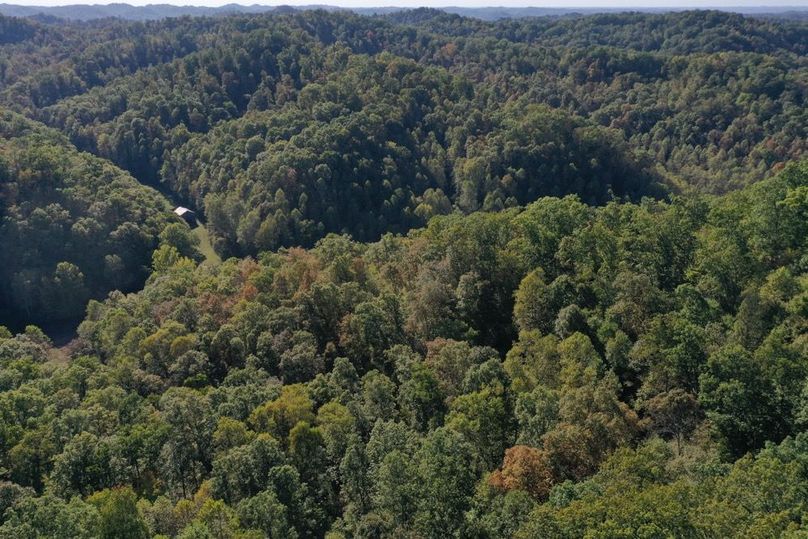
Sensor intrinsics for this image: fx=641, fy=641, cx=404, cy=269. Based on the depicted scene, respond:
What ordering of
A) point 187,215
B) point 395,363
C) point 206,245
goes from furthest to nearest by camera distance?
point 187,215
point 206,245
point 395,363

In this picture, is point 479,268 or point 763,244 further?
point 479,268

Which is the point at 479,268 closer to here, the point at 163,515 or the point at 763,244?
the point at 763,244

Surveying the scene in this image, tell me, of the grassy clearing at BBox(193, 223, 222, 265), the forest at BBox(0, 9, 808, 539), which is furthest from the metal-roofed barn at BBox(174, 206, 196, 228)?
the forest at BBox(0, 9, 808, 539)

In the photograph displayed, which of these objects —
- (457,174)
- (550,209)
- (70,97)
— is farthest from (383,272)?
(70,97)

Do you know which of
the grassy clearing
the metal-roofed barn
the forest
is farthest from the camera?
the metal-roofed barn

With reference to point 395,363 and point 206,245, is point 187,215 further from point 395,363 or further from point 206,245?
point 395,363

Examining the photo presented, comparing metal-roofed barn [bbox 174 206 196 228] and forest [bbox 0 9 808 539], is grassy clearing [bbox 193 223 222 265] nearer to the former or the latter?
forest [bbox 0 9 808 539]

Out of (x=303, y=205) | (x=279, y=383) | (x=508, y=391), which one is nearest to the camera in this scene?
(x=508, y=391)

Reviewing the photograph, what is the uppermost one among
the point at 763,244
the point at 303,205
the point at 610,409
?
the point at 763,244

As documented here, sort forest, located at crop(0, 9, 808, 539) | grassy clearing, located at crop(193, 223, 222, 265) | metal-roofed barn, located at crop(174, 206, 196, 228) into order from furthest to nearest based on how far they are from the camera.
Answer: metal-roofed barn, located at crop(174, 206, 196, 228), grassy clearing, located at crop(193, 223, 222, 265), forest, located at crop(0, 9, 808, 539)

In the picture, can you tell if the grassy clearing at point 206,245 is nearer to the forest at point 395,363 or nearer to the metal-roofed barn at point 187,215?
the forest at point 395,363

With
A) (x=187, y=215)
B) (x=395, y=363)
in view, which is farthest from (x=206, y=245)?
(x=395, y=363)
